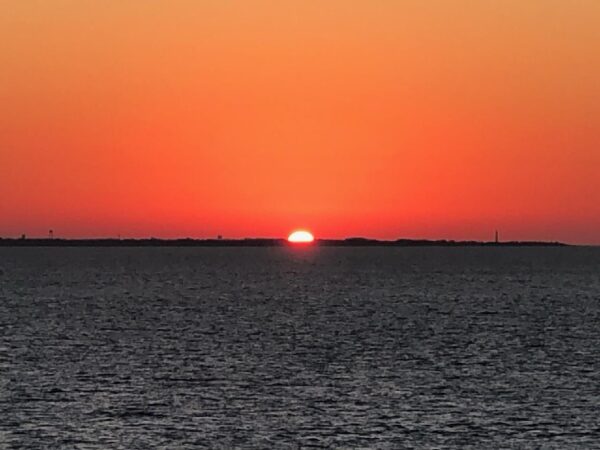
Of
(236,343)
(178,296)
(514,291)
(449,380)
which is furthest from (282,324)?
(514,291)

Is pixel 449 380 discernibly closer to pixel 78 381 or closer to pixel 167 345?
pixel 78 381

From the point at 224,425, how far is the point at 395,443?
7446mm

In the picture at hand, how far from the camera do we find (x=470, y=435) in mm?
48188

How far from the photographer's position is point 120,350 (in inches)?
3179

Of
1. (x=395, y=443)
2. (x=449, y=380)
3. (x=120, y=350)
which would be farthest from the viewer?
(x=120, y=350)

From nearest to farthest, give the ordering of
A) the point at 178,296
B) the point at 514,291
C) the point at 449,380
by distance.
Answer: the point at 449,380, the point at 178,296, the point at 514,291

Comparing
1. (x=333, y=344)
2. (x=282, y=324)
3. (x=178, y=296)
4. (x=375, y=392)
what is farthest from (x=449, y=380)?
(x=178, y=296)

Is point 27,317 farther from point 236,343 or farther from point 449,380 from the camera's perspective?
point 449,380

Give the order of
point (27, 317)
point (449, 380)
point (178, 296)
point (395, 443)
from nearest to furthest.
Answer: point (395, 443)
point (449, 380)
point (27, 317)
point (178, 296)

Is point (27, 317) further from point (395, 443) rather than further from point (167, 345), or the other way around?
point (395, 443)

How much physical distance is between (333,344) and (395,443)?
126 ft

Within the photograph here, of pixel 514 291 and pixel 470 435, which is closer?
pixel 470 435

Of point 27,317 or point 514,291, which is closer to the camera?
point 27,317

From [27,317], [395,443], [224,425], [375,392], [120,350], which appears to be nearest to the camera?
[395,443]
